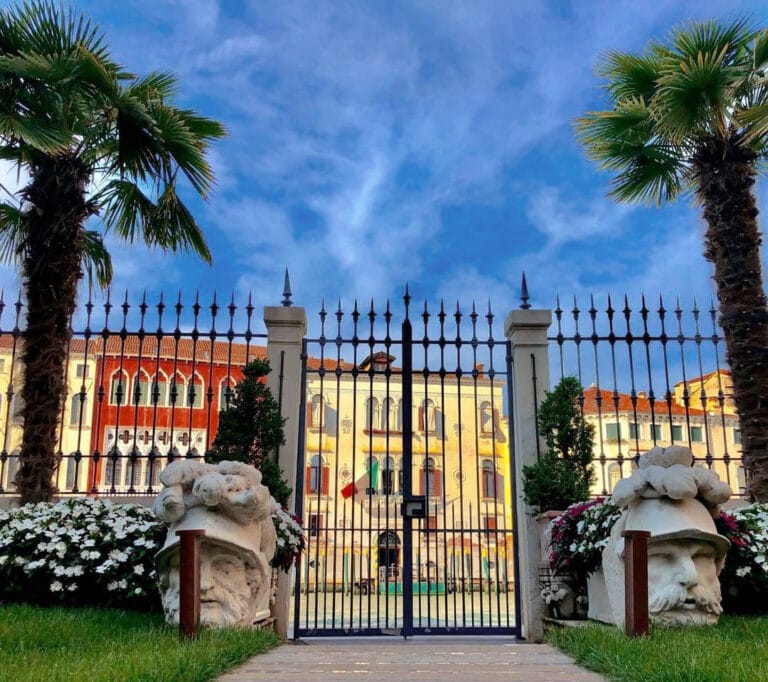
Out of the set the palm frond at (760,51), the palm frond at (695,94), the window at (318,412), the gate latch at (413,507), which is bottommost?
the gate latch at (413,507)

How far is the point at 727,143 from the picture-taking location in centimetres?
808

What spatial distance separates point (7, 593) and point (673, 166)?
8.53 m

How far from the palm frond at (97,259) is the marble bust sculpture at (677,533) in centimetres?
679

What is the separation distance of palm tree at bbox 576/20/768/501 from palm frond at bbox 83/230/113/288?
625cm

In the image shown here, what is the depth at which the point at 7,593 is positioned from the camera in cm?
636

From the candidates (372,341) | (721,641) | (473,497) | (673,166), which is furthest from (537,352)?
(473,497)

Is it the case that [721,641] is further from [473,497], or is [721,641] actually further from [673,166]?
[473,497]

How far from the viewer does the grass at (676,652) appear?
321cm

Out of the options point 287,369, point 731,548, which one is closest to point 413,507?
point 287,369

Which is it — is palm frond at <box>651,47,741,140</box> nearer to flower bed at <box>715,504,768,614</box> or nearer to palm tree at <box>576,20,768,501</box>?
palm tree at <box>576,20,768,501</box>

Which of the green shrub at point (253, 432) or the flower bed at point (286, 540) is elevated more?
the green shrub at point (253, 432)

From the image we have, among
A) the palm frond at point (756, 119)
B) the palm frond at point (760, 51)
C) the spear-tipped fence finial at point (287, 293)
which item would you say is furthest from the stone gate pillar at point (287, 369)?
the palm frond at point (760, 51)

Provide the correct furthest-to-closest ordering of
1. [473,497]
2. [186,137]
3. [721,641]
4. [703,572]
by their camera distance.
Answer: [473,497] < [186,137] < [703,572] < [721,641]

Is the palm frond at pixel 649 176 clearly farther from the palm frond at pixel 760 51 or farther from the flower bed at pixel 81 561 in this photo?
the flower bed at pixel 81 561
